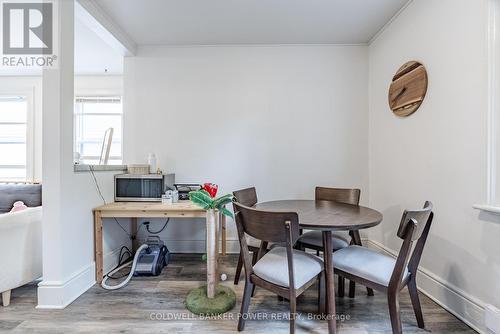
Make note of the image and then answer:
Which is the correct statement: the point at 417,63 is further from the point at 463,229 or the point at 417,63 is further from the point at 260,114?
the point at 260,114

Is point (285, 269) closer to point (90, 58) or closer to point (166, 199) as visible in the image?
point (166, 199)

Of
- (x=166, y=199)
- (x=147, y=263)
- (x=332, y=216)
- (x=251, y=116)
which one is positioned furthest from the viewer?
(x=251, y=116)

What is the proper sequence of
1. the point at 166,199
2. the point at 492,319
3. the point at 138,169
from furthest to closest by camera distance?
the point at 138,169 → the point at 166,199 → the point at 492,319

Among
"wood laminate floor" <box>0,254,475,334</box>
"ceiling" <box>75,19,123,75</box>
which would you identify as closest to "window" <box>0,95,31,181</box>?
"ceiling" <box>75,19,123,75</box>

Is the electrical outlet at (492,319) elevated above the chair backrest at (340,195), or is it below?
below

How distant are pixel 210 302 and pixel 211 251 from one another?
0.36 meters

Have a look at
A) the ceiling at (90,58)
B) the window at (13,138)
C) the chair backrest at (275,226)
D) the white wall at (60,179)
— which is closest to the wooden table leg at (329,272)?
the chair backrest at (275,226)

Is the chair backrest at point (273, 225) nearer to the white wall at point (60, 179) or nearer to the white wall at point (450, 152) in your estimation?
the white wall at point (450, 152)

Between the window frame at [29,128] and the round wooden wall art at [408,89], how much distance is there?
194 inches

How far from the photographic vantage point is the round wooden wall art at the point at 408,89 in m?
1.98

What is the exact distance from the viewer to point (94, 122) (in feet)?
12.6

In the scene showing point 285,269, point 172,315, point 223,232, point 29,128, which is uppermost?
point 29,128

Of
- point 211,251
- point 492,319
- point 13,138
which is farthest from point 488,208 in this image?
point 13,138

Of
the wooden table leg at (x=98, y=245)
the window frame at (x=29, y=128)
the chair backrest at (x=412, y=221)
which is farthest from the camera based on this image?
the window frame at (x=29, y=128)
